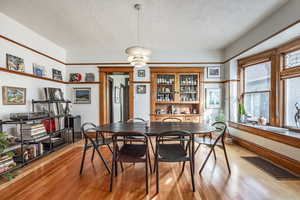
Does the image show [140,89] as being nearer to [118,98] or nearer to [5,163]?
[118,98]

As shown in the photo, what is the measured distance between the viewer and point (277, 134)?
260 cm

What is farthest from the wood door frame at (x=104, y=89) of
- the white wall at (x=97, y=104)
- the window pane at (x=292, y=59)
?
the window pane at (x=292, y=59)

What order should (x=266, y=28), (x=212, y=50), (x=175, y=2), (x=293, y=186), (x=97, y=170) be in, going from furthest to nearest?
(x=212, y=50)
(x=266, y=28)
(x=97, y=170)
(x=175, y=2)
(x=293, y=186)

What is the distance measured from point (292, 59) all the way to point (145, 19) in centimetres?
298

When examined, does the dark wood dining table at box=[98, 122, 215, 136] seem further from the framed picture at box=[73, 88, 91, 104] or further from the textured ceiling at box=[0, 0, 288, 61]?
the framed picture at box=[73, 88, 91, 104]

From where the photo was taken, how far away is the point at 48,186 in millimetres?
1949

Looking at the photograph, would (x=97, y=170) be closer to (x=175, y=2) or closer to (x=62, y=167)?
(x=62, y=167)

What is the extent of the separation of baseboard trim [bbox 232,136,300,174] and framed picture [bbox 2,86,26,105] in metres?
5.03

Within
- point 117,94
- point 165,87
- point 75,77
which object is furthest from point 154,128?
point 117,94

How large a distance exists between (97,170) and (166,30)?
3129mm

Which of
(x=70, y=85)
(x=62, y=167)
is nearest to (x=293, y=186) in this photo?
(x=62, y=167)

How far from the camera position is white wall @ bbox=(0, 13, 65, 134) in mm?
2551

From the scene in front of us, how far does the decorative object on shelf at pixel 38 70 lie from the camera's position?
3236 millimetres

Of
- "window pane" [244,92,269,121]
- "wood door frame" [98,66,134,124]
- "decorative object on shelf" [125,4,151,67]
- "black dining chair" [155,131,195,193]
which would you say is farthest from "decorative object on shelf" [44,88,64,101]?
"window pane" [244,92,269,121]
